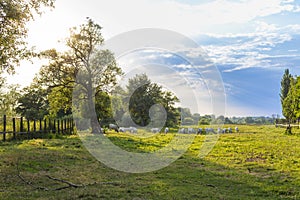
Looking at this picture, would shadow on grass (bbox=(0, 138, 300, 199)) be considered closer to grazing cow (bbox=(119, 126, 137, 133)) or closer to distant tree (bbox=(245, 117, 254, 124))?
grazing cow (bbox=(119, 126, 137, 133))

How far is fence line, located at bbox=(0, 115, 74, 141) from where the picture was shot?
83.1 feet

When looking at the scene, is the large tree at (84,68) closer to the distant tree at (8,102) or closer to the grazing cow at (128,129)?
the grazing cow at (128,129)

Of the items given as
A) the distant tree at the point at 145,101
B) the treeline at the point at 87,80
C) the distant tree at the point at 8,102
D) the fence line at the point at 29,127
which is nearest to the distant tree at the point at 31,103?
the distant tree at the point at 8,102

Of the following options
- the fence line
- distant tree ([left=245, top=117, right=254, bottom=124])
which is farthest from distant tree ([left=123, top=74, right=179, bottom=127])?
distant tree ([left=245, top=117, right=254, bottom=124])

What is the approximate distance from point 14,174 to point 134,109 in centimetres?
2169

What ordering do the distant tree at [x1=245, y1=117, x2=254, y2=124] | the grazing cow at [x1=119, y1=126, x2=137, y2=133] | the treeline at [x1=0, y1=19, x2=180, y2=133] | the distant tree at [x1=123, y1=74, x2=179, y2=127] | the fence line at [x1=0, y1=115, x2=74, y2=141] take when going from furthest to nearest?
the distant tree at [x1=245, y1=117, x2=254, y2=124], the grazing cow at [x1=119, y1=126, x2=137, y2=133], the treeline at [x1=0, y1=19, x2=180, y2=133], the distant tree at [x1=123, y1=74, x2=179, y2=127], the fence line at [x1=0, y1=115, x2=74, y2=141]

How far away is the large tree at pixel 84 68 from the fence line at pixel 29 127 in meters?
4.62

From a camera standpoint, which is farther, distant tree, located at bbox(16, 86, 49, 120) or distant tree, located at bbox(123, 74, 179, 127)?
distant tree, located at bbox(16, 86, 49, 120)

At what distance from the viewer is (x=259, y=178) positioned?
12.8 metres

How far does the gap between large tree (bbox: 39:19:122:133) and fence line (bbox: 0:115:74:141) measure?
15.2 feet

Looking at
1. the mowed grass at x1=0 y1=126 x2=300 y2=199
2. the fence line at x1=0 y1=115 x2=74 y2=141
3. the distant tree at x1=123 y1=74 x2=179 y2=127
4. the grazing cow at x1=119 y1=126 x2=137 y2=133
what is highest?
the distant tree at x1=123 y1=74 x2=179 y2=127

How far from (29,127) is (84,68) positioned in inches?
511

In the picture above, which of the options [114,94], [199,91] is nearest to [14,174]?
[199,91]

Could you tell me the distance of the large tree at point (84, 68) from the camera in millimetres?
38688
